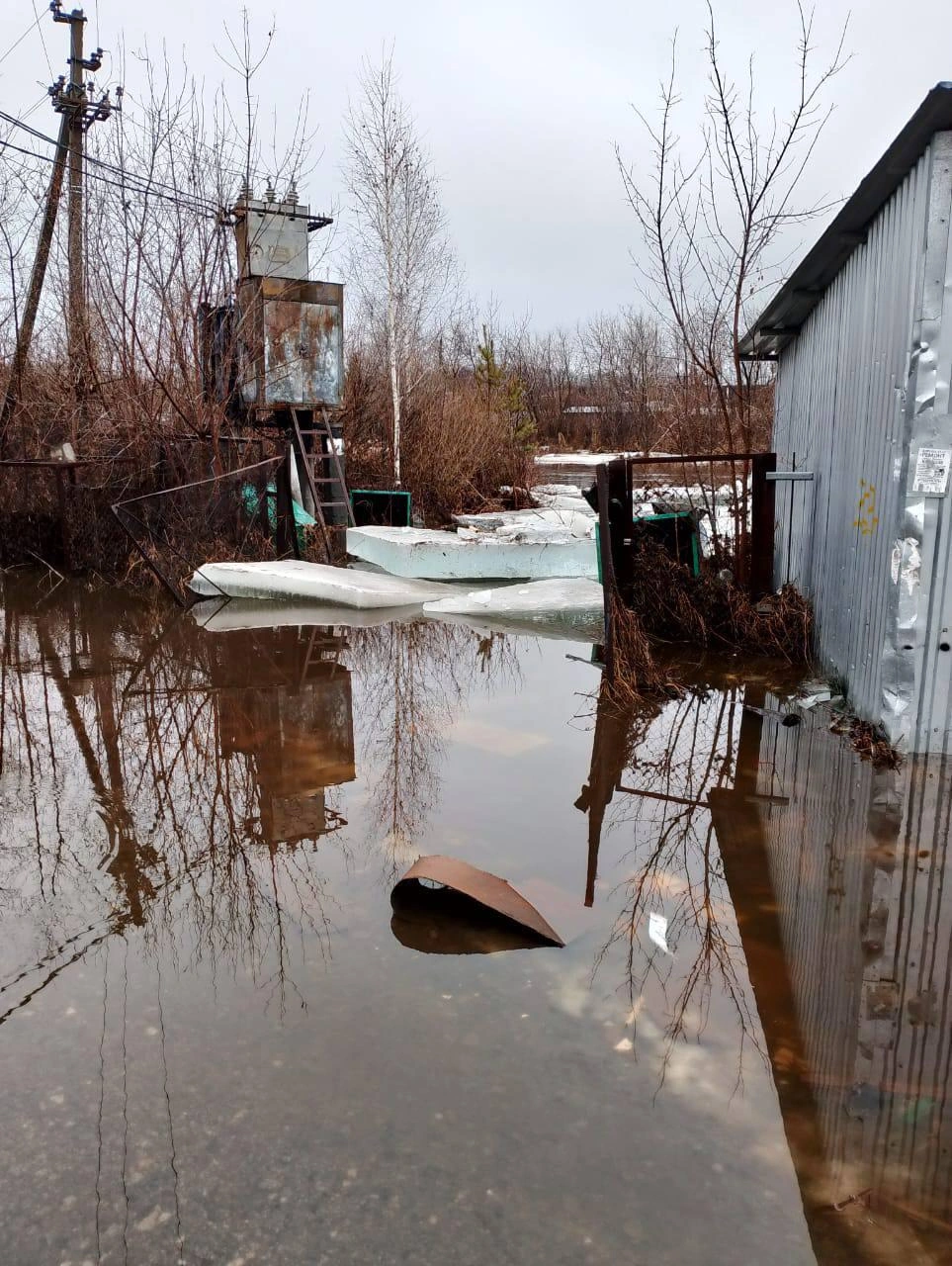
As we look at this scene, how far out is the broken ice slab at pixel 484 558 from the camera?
35.7 ft

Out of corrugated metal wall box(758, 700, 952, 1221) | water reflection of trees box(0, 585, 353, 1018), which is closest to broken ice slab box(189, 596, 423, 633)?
water reflection of trees box(0, 585, 353, 1018)

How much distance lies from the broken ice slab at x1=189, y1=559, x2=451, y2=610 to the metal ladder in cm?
232

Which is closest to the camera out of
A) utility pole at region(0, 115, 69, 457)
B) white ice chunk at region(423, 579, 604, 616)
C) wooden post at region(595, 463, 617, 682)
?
wooden post at region(595, 463, 617, 682)

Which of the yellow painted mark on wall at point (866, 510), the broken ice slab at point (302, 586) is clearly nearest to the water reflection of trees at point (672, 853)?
the yellow painted mark on wall at point (866, 510)

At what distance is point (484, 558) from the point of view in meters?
11.1

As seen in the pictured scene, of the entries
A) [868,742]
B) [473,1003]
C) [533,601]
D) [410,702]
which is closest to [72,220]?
[533,601]

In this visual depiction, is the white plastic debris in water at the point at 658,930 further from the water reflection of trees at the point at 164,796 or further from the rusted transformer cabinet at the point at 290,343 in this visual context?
the rusted transformer cabinet at the point at 290,343

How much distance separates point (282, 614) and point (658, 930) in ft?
22.3

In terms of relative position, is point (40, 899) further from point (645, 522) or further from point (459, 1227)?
point (645, 522)

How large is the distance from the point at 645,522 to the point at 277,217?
7.98m

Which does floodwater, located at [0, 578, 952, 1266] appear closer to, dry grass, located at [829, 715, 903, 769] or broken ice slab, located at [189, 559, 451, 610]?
dry grass, located at [829, 715, 903, 769]

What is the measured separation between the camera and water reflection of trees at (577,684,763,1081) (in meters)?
2.99

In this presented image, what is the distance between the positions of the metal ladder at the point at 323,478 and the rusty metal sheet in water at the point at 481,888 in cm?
909

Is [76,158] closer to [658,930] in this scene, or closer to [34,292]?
[34,292]
